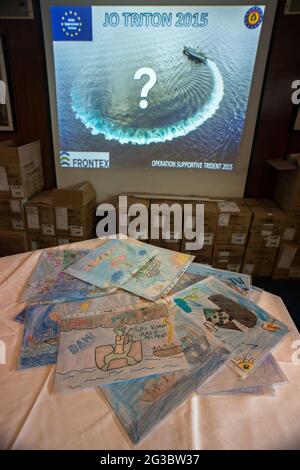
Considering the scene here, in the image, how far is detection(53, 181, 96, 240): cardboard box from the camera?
227 cm

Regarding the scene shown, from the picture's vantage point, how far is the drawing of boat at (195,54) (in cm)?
207

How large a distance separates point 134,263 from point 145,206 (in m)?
1.23

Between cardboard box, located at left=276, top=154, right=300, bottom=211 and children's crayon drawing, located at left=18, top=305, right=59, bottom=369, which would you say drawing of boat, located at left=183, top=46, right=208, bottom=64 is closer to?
cardboard box, located at left=276, top=154, right=300, bottom=211

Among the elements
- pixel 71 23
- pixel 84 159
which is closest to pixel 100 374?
pixel 84 159

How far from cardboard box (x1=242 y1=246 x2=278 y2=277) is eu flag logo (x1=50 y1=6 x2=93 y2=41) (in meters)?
2.02

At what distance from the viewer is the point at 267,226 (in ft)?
7.48

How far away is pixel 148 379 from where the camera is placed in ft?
2.26

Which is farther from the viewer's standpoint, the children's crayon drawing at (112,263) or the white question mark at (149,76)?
the white question mark at (149,76)

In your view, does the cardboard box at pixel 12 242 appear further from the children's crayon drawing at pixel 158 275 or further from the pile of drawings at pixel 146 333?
the children's crayon drawing at pixel 158 275

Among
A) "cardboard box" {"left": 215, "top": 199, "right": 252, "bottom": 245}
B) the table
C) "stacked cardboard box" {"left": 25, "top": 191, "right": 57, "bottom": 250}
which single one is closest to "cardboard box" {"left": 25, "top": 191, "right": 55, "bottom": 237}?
"stacked cardboard box" {"left": 25, "top": 191, "right": 57, "bottom": 250}

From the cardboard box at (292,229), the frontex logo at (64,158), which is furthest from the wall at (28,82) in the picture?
the cardboard box at (292,229)

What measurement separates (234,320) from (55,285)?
0.61 m

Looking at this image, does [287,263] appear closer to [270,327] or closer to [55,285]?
[270,327]

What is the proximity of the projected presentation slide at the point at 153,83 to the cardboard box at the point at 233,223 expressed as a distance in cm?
35
